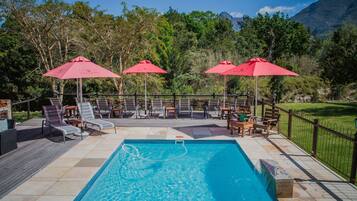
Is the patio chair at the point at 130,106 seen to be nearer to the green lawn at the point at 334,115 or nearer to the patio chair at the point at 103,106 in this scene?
the patio chair at the point at 103,106

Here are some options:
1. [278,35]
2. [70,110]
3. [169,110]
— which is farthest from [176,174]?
[278,35]

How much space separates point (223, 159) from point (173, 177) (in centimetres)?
177

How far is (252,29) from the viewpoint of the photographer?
38.2 metres

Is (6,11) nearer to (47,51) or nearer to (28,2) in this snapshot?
(28,2)

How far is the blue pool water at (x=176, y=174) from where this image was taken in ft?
19.5

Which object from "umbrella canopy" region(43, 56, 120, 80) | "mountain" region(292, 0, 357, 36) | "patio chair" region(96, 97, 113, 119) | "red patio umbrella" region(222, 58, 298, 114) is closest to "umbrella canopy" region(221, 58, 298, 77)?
"red patio umbrella" region(222, 58, 298, 114)

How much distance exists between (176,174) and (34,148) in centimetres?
368

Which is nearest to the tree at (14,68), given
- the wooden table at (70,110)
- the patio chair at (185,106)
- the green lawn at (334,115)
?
the wooden table at (70,110)

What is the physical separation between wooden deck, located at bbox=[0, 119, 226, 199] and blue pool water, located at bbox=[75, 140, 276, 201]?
1.30 m

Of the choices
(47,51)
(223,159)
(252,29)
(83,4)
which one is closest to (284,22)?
(252,29)

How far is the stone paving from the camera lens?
5.25 meters

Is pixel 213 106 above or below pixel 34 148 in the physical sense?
above

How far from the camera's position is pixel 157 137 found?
9320mm

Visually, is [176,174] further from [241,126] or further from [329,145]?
[329,145]
